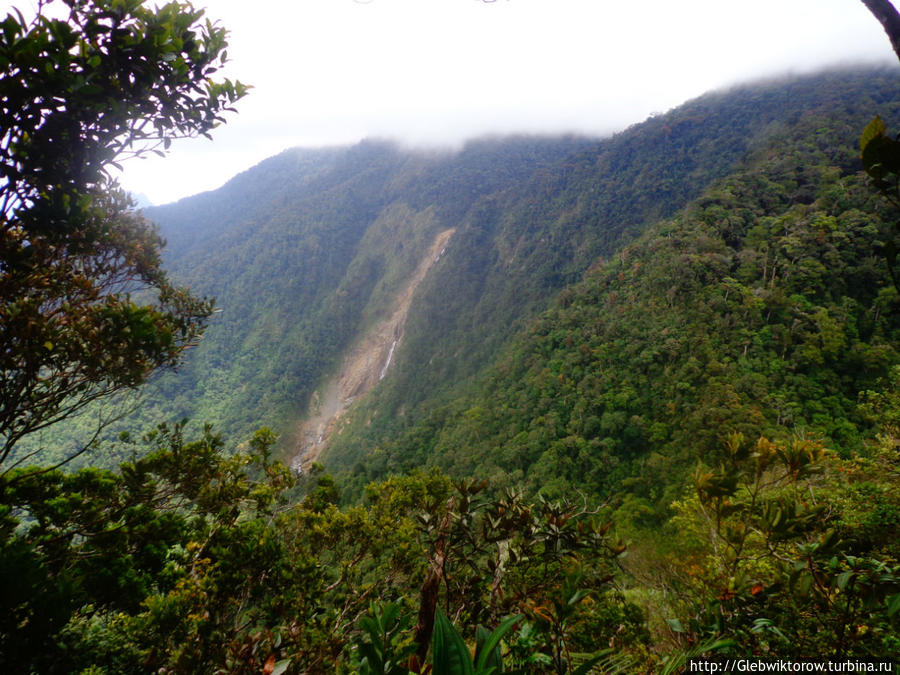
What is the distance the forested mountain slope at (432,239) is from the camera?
4647cm

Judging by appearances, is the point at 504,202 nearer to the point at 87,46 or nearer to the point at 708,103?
the point at 708,103

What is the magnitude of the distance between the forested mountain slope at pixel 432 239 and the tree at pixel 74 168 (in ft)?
99.6

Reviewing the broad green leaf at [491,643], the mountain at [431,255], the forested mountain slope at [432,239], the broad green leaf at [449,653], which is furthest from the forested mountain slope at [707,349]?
the broad green leaf at [449,653]

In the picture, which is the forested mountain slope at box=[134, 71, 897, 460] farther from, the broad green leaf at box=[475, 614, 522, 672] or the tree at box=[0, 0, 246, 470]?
the broad green leaf at box=[475, 614, 522, 672]

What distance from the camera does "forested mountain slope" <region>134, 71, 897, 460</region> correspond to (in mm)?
46469

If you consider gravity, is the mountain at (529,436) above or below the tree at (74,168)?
below

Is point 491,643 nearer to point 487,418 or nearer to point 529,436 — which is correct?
point 529,436

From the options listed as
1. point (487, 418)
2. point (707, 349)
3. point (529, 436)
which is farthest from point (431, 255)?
point (707, 349)

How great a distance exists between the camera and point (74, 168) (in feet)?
8.00

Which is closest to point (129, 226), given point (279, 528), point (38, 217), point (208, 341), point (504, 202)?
point (38, 217)

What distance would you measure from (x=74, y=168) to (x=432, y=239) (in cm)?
7081

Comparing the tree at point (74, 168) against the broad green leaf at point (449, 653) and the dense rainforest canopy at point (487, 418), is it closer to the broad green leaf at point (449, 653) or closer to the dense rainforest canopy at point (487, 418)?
the dense rainforest canopy at point (487, 418)

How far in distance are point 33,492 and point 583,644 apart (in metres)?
3.84

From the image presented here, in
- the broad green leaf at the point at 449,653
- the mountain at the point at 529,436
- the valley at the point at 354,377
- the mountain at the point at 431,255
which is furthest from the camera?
the valley at the point at 354,377
